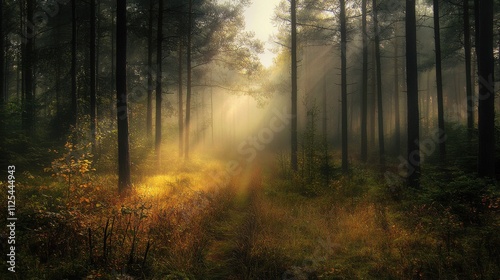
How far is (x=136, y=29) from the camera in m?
13.7

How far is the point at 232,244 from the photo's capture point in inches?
243

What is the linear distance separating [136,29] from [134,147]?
6.13m

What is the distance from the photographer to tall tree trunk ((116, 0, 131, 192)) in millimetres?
8711

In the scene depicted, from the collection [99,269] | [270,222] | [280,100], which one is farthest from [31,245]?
[280,100]

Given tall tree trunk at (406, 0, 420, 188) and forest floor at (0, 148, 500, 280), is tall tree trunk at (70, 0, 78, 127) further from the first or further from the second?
tall tree trunk at (406, 0, 420, 188)

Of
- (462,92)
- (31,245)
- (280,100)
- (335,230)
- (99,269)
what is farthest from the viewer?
(280,100)

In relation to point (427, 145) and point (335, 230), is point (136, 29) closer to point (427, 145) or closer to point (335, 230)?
point (335, 230)

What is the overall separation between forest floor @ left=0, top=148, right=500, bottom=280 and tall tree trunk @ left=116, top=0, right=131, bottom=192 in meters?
0.69

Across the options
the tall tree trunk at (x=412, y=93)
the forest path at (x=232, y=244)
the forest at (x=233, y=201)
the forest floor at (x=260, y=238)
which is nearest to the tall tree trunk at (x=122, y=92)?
the forest at (x=233, y=201)

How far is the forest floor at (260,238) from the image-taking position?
4500mm

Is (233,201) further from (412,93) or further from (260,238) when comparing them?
(412,93)

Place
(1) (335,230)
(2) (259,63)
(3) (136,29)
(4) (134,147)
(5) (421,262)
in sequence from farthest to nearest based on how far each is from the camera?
1. (2) (259,63)
2. (4) (134,147)
3. (3) (136,29)
4. (1) (335,230)
5. (5) (421,262)

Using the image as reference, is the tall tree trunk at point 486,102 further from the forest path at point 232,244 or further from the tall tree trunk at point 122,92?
A: the tall tree trunk at point 122,92

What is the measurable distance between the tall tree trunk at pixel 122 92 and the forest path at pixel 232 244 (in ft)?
11.5
